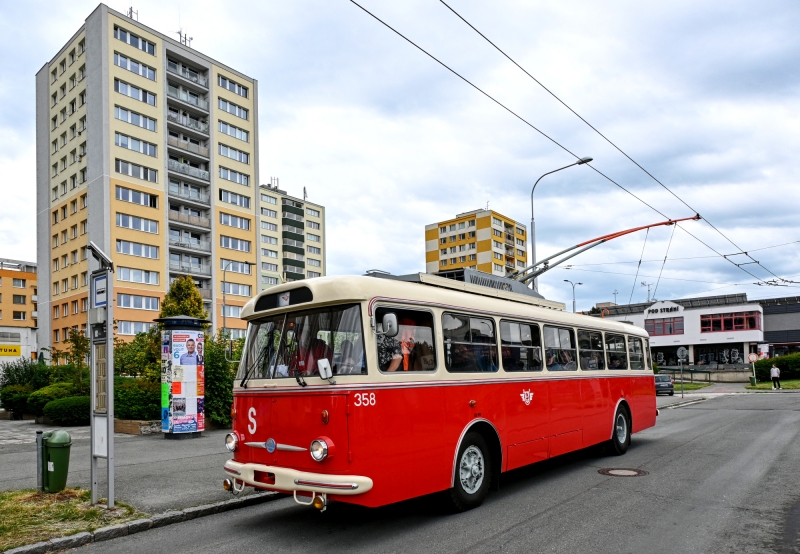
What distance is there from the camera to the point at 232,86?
6812 centimetres

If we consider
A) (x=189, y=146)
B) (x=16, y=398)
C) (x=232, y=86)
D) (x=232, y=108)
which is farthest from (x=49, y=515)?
(x=232, y=86)

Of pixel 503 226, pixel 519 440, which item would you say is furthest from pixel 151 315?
pixel 503 226

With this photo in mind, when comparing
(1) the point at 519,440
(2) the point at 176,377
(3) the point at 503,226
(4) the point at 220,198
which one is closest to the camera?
(1) the point at 519,440

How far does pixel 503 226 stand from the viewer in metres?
112

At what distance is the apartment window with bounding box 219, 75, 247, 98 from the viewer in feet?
220

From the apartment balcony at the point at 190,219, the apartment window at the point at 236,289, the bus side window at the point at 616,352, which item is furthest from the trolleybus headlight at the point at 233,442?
the apartment window at the point at 236,289

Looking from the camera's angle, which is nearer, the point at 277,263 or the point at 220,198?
the point at 220,198

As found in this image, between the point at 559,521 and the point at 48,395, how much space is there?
18.7 meters

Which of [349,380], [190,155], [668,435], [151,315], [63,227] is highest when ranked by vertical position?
[190,155]

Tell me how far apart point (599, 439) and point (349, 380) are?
21.8 feet

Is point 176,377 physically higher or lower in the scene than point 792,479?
higher

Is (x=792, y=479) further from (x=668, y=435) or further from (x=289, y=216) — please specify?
(x=289, y=216)

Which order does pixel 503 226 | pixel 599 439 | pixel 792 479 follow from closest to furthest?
1. pixel 792 479
2. pixel 599 439
3. pixel 503 226

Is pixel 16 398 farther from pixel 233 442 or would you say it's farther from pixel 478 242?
pixel 478 242
